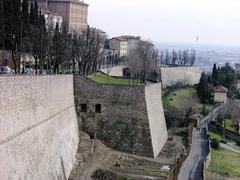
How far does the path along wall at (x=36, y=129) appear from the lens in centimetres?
1961

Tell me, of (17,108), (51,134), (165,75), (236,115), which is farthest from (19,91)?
(165,75)

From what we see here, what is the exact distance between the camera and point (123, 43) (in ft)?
333

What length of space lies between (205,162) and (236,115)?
2636 centimetres

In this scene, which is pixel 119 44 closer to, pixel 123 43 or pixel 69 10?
pixel 123 43

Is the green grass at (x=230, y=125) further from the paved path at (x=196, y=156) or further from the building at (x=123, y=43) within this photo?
the building at (x=123, y=43)

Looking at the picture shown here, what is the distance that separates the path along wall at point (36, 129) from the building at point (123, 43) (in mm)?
66572

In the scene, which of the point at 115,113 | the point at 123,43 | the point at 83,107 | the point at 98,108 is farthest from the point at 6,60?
the point at 123,43

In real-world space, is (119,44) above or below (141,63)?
above

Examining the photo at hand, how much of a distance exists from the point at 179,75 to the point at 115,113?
46651 mm

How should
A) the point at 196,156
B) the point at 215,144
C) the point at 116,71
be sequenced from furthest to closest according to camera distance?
the point at 116,71 → the point at 215,144 → the point at 196,156

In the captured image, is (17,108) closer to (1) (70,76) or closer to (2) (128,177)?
(2) (128,177)

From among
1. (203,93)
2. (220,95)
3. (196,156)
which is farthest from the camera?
(220,95)

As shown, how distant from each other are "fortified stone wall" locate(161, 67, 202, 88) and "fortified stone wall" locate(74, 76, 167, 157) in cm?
3816

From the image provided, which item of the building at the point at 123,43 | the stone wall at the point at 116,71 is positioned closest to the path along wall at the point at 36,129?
the stone wall at the point at 116,71
